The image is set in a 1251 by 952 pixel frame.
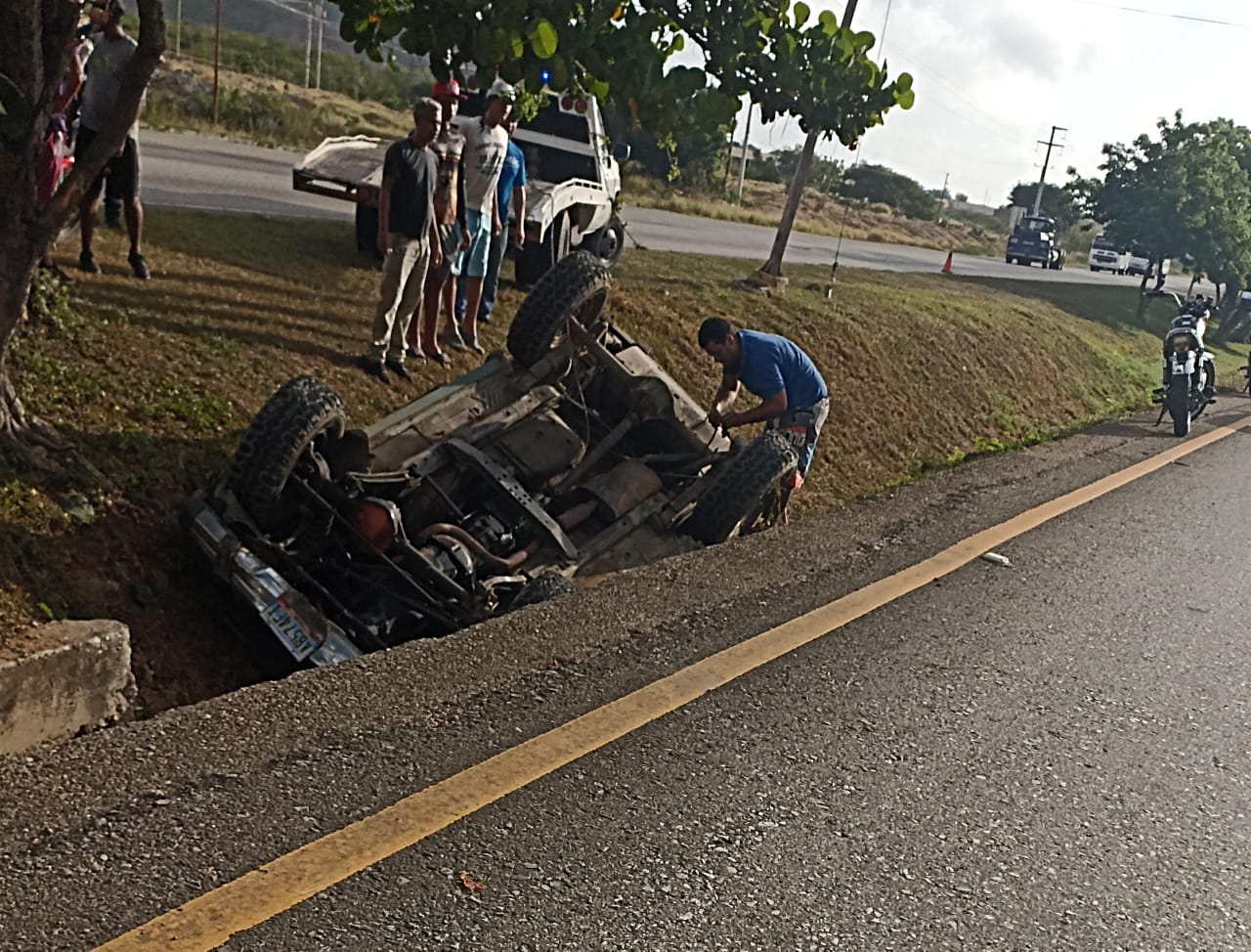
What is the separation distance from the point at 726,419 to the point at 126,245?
16.9 feet

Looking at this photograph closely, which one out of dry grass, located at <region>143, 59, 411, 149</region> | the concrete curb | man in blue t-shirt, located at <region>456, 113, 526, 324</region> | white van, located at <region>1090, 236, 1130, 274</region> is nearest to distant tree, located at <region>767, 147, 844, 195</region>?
white van, located at <region>1090, 236, 1130, 274</region>

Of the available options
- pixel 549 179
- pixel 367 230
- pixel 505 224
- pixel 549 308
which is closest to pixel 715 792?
pixel 549 308

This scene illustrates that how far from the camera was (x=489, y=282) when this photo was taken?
37.7 ft

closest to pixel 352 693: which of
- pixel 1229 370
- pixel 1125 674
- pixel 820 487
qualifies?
pixel 1125 674

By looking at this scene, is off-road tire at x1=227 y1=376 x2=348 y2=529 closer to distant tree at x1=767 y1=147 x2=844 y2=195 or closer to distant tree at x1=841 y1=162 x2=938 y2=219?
distant tree at x1=767 y1=147 x2=844 y2=195

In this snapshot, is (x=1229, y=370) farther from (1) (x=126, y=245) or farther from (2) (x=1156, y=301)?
(1) (x=126, y=245)

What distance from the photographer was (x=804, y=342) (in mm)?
15148

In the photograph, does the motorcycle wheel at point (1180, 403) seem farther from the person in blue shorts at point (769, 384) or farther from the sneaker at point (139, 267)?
the sneaker at point (139, 267)

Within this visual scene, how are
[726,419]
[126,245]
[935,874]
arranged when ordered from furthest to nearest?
[126,245]
[726,419]
[935,874]

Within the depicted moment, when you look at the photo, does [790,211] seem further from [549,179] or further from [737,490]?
[737,490]

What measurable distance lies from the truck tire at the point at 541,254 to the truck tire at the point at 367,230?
4.99 ft

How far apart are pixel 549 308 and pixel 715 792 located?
13.6 ft

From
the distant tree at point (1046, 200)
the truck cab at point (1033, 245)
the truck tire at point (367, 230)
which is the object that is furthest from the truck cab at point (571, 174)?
the distant tree at point (1046, 200)

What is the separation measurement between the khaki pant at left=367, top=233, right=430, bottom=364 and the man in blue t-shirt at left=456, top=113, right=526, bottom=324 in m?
1.46
